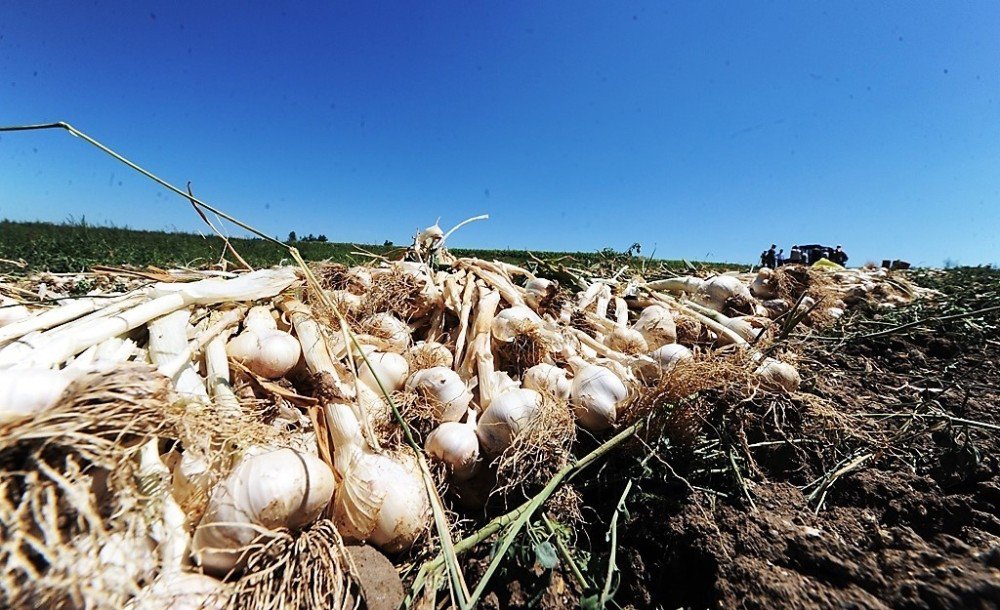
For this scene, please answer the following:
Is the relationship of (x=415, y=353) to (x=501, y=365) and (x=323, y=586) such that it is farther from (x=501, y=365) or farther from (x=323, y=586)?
(x=323, y=586)

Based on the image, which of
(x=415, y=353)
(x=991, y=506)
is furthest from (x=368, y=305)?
(x=991, y=506)

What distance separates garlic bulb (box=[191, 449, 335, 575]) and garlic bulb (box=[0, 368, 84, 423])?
0.41 m

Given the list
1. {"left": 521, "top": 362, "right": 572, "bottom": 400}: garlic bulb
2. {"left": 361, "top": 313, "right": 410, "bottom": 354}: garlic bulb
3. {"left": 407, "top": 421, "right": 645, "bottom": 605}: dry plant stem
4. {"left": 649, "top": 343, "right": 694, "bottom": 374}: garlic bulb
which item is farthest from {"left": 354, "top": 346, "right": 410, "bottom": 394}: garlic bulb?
{"left": 649, "top": 343, "right": 694, "bottom": 374}: garlic bulb

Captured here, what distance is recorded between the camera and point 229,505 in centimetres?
108

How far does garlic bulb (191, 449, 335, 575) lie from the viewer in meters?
A: 1.06

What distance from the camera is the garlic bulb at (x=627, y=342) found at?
217 cm

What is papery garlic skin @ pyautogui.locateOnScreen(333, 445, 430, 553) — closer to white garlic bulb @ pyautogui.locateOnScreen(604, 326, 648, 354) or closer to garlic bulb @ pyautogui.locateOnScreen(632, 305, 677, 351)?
white garlic bulb @ pyautogui.locateOnScreen(604, 326, 648, 354)

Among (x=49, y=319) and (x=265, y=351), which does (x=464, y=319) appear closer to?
(x=265, y=351)

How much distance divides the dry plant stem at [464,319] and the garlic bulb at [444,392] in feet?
0.84

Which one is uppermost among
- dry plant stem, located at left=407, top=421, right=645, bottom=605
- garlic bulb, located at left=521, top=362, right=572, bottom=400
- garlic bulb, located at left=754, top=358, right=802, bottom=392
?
garlic bulb, located at left=754, top=358, right=802, bottom=392

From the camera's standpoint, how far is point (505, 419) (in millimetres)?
1619

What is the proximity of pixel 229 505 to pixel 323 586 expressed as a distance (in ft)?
1.01

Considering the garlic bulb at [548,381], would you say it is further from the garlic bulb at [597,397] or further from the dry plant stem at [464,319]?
the dry plant stem at [464,319]

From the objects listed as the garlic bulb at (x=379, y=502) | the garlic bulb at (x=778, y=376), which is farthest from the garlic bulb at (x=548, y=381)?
the garlic bulb at (x=778, y=376)
